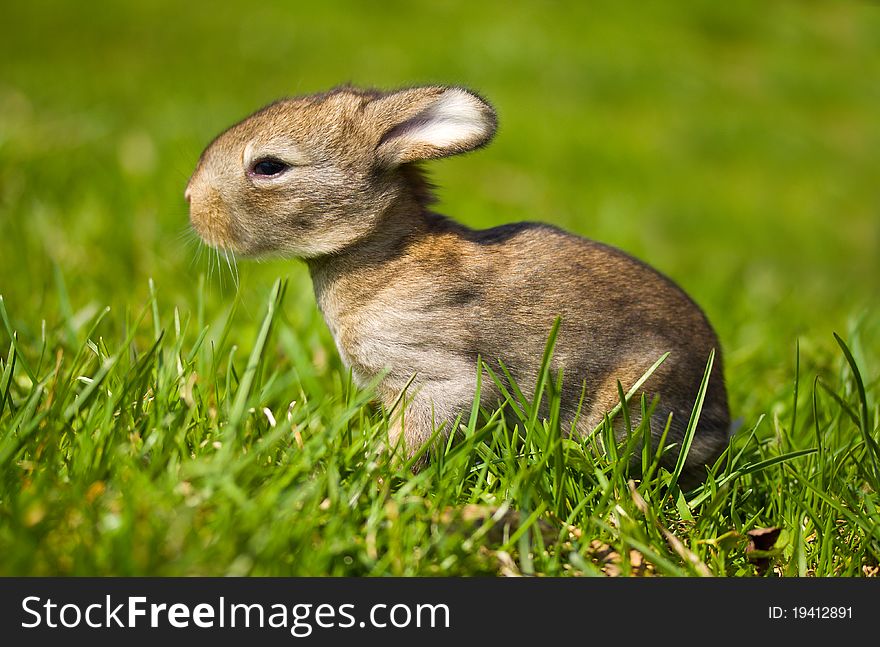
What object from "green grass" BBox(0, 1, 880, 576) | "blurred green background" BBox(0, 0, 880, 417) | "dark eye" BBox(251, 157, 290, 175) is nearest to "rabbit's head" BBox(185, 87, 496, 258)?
"dark eye" BBox(251, 157, 290, 175)

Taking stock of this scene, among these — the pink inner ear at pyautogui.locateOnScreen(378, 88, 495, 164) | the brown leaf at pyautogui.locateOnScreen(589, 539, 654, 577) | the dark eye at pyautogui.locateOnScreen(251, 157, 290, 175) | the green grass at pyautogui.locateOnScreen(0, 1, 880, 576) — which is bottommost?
the brown leaf at pyautogui.locateOnScreen(589, 539, 654, 577)

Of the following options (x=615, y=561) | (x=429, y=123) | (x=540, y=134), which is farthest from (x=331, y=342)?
(x=540, y=134)

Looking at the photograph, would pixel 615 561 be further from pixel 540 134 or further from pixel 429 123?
pixel 540 134

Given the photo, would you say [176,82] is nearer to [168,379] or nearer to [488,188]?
[488,188]

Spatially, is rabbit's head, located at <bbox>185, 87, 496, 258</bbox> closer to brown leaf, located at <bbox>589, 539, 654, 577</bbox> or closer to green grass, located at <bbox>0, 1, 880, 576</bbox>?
green grass, located at <bbox>0, 1, 880, 576</bbox>

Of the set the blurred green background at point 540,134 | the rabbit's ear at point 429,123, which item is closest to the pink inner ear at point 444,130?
the rabbit's ear at point 429,123

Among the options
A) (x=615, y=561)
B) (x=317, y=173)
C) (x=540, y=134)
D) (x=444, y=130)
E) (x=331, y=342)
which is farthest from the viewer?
(x=540, y=134)
